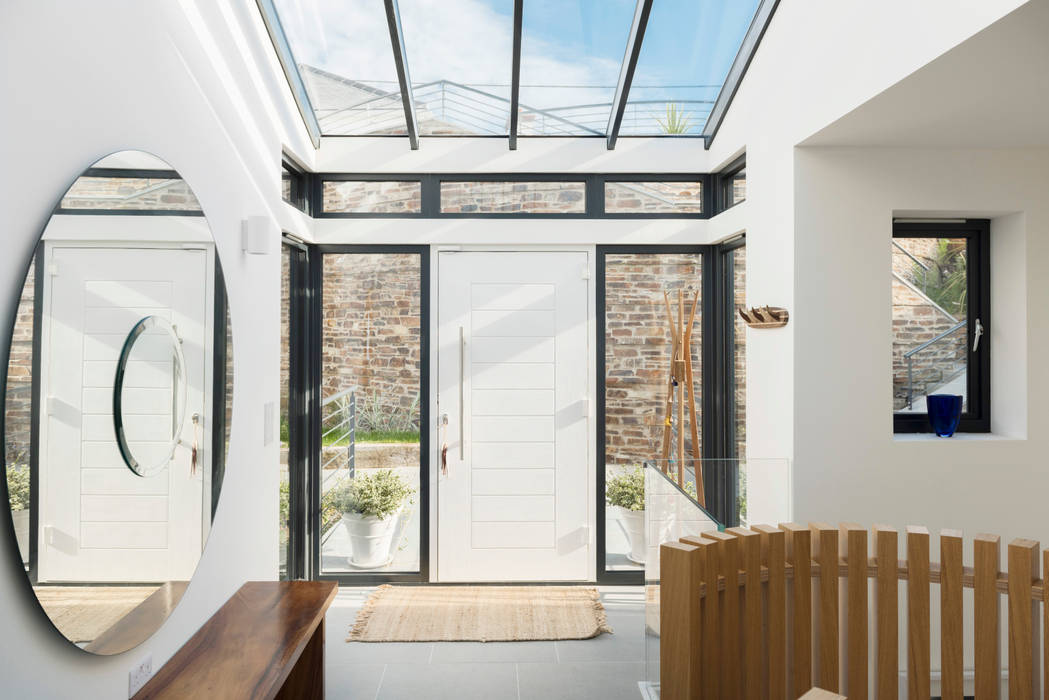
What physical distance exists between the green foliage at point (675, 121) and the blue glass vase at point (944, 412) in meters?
1.92

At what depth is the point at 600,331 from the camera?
4113 millimetres

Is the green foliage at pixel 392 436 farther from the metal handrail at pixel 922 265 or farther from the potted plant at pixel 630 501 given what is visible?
the metal handrail at pixel 922 265

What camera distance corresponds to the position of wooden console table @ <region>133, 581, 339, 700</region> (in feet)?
5.78

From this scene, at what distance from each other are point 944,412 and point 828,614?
4.80ft

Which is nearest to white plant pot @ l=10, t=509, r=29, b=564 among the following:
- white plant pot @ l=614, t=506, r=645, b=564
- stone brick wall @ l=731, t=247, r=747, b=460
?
stone brick wall @ l=731, t=247, r=747, b=460

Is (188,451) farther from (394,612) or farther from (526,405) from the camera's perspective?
(526,405)

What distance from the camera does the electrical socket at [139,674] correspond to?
1.73 metres

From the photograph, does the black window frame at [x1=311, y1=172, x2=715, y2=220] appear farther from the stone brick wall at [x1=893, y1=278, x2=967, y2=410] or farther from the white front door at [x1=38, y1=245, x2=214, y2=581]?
the white front door at [x1=38, y1=245, x2=214, y2=581]

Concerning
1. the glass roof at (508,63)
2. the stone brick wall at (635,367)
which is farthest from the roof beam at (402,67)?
the stone brick wall at (635,367)

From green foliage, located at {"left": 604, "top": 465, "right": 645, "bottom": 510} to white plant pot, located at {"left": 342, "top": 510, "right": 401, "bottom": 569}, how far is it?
1226 mm

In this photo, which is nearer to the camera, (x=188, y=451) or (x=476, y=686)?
(x=188, y=451)

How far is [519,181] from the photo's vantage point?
4.08 m

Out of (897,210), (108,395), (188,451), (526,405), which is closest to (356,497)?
(526,405)

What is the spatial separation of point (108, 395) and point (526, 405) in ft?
8.82
